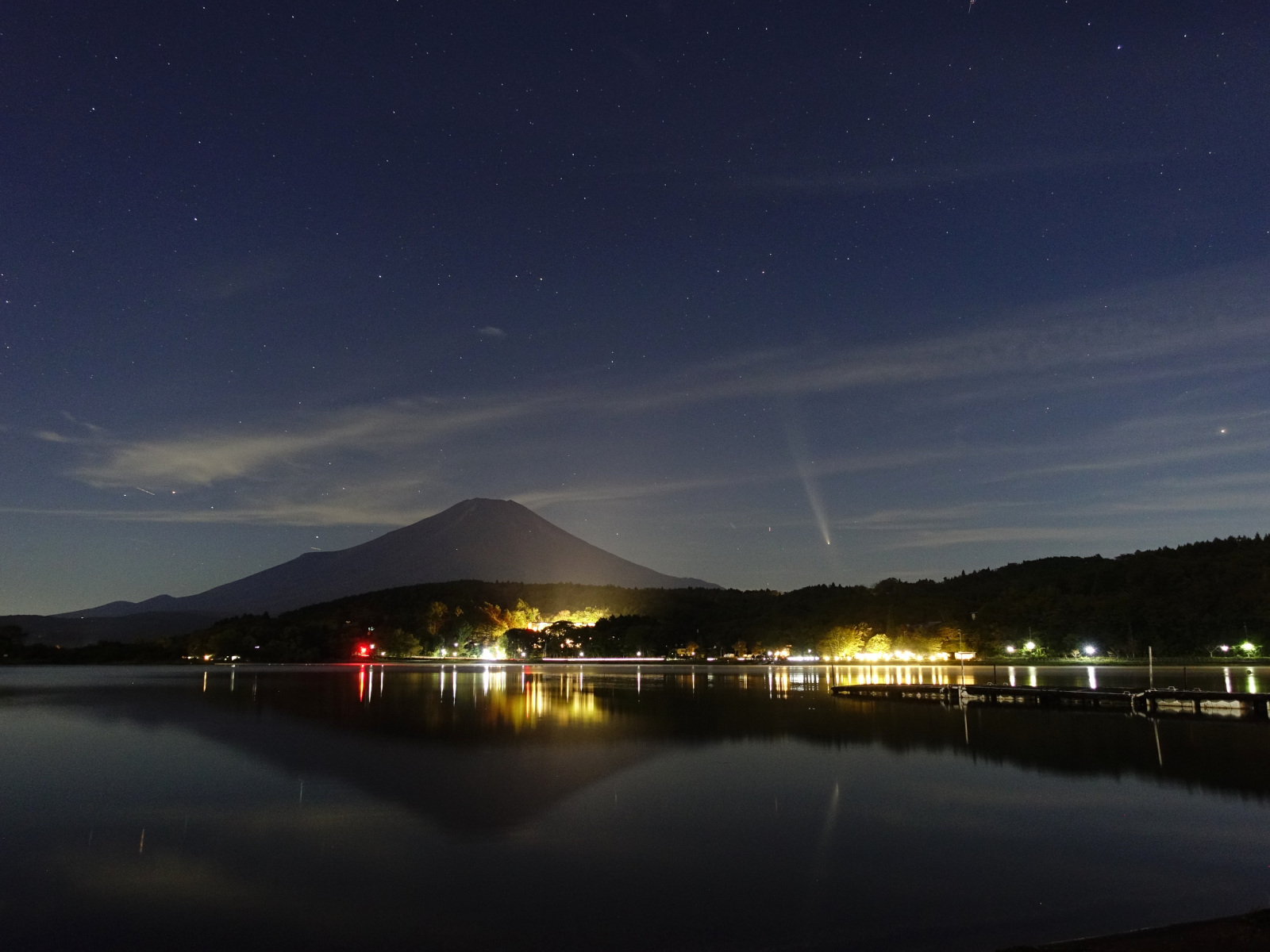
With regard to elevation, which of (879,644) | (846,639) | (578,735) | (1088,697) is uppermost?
(846,639)

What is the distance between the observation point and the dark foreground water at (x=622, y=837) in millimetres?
9750

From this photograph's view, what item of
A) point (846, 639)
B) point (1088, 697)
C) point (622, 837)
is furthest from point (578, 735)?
point (846, 639)

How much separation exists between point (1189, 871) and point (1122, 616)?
3930 inches

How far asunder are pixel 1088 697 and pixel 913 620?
91.3 m

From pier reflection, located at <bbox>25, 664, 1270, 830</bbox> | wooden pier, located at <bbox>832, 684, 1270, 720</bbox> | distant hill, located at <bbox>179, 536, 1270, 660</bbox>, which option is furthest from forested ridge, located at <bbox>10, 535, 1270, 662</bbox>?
wooden pier, located at <bbox>832, 684, 1270, 720</bbox>

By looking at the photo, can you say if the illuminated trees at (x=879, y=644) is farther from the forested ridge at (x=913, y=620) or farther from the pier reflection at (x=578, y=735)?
the pier reflection at (x=578, y=735)

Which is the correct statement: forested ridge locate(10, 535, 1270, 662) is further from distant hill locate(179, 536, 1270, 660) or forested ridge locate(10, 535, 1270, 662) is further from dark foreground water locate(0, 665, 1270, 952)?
dark foreground water locate(0, 665, 1270, 952)

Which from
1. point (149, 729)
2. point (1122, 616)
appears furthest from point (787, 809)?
point (1122, 616)

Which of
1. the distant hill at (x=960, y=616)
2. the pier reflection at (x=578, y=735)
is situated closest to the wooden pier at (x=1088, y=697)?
the pier reflection at (x=578, y=735)

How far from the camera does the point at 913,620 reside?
420ft

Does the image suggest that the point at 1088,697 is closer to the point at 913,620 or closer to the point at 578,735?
the point at 578,735

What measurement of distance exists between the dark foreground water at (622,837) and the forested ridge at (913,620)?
261ft

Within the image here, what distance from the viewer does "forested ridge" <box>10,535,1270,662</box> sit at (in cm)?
9819

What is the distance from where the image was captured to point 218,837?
13.8 metres
